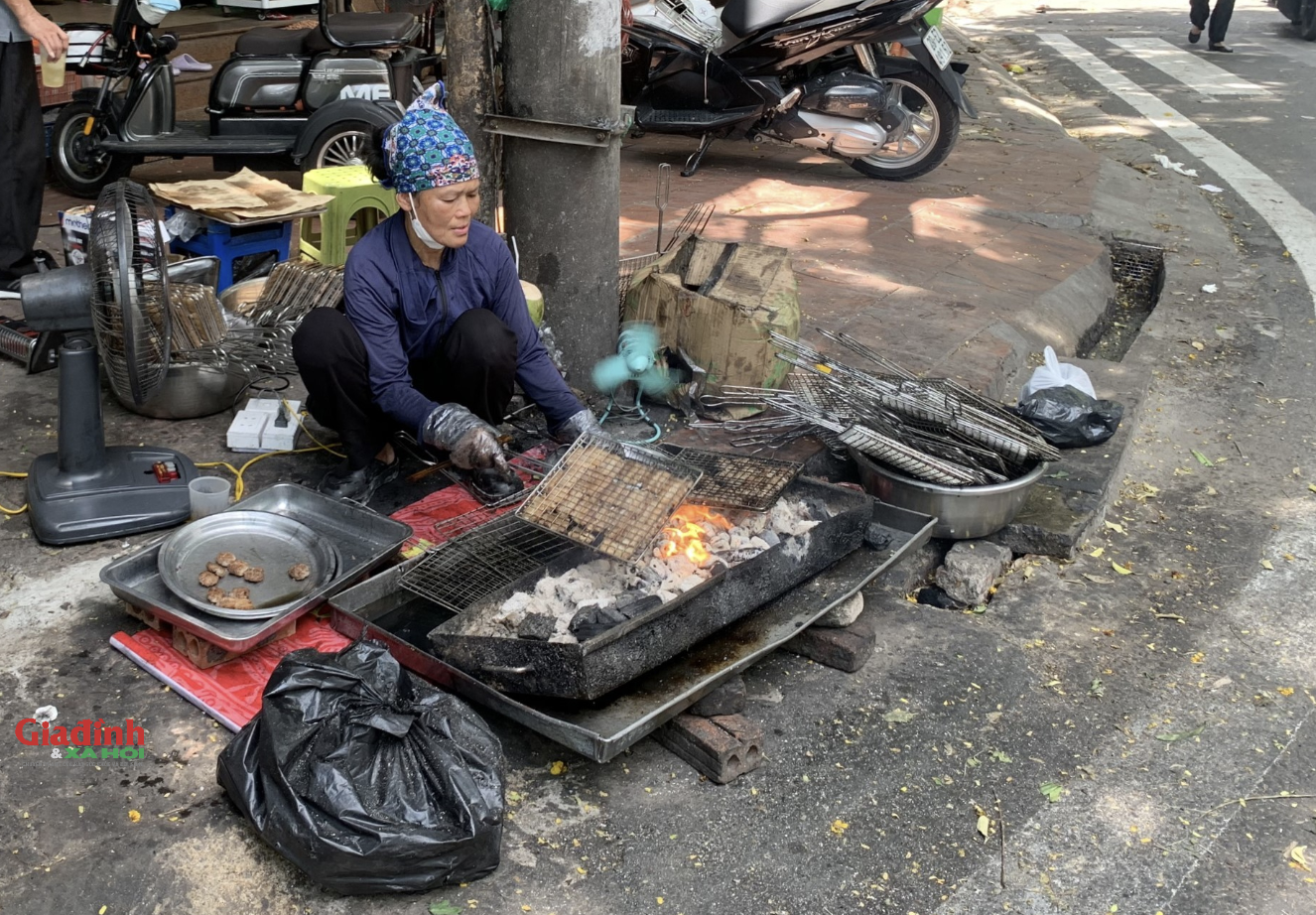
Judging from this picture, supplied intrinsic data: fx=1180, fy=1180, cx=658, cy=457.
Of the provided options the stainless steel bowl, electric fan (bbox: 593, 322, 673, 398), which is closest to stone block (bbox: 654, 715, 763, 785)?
the stainless steel bowl

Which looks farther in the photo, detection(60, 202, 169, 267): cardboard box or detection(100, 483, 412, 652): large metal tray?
detection(60, 202, 169, 267): cardboard box

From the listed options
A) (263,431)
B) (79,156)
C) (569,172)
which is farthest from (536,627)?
(79,156)

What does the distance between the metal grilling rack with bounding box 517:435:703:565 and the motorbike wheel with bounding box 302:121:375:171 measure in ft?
12.7

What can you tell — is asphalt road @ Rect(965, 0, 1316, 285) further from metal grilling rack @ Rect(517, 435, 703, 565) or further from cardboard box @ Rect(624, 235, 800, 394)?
metal grilling rack @ Rect(517, 435, 703, 565)

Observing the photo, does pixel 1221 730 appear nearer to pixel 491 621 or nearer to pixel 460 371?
pixel 491 621

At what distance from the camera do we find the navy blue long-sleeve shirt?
3750 mm

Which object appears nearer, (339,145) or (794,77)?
(339,145)

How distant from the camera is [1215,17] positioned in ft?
47.5

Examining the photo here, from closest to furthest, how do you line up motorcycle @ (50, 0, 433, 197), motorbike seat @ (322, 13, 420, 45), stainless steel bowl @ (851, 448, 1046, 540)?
stainless steel bowl @ (851, 448, 1046, 540) → motorcycle @ (50, 0, 433, 197) → motorbike seat @ (322, 13, 420, 45)

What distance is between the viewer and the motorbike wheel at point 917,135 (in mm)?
8258

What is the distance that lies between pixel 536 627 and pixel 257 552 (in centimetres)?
110

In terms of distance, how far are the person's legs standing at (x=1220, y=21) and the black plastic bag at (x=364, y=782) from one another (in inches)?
591

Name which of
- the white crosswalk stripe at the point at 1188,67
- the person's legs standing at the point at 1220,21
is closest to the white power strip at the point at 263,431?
the white crosswalk stripe at the point at 1188,67

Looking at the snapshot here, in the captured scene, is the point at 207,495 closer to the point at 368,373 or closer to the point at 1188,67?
the point at 368,373
